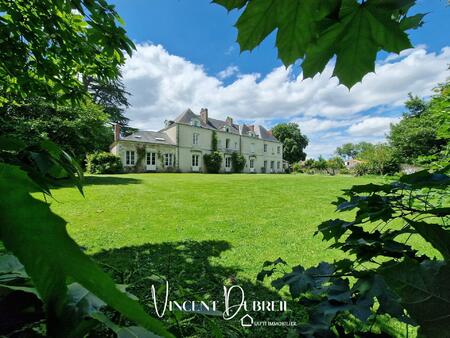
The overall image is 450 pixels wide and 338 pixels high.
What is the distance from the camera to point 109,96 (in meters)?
29.6

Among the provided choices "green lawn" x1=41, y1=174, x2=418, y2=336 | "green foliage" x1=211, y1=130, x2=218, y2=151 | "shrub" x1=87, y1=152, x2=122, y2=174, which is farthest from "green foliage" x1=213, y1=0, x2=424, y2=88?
"green foliage" x1=211, y1=130, x2=218, y2=151

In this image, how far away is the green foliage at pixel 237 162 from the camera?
35.2 metres

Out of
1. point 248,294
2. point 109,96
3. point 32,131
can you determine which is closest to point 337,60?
point 248,294

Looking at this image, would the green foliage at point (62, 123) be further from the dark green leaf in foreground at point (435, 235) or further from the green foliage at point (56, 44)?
the dark green leaf in foreground at point (435, 235)

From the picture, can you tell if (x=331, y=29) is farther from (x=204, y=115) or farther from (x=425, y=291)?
(x=204, y=115)

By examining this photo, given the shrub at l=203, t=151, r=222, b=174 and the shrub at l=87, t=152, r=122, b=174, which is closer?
the shrub at l=87, t=152, r=122, b=174

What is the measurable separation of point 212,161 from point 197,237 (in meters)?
26.4

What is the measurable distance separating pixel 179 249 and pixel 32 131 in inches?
535

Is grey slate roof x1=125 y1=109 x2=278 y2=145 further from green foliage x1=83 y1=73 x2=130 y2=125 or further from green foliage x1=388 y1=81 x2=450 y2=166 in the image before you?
green foliage x1=388 y1=81 x2=450 y2=166

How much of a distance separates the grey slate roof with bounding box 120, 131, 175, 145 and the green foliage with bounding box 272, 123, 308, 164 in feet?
109

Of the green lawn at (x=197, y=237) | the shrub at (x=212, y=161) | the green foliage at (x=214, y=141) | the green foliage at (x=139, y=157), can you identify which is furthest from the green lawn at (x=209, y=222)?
the green foliage at (x=214, y=141)

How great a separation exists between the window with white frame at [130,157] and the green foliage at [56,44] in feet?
74.3

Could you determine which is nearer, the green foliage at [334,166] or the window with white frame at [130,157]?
the window with white frame at [130,157]

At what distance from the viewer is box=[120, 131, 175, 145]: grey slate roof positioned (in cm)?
2645
